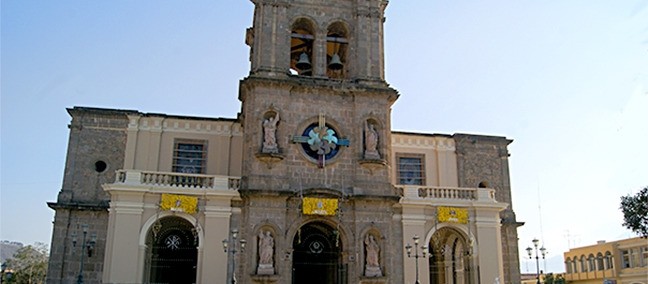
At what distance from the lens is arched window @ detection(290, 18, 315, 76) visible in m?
32.4

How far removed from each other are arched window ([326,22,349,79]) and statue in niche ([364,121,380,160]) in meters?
3.78

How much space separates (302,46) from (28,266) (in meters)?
37.9

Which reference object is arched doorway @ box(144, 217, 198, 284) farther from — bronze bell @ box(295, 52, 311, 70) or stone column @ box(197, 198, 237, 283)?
bronze bell @ box(295, 52, 311, 70)

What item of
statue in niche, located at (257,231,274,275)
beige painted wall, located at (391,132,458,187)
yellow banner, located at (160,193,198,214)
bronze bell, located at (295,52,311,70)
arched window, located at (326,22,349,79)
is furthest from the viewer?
beige painted wall, located at (391,132,458,187)

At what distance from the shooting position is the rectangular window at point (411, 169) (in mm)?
36219

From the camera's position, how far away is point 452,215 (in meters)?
30.9

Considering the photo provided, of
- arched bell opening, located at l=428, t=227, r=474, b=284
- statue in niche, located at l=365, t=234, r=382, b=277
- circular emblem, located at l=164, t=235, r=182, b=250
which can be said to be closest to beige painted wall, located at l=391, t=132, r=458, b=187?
arched bell opening, located at l=428, t=227, r=474, b=284

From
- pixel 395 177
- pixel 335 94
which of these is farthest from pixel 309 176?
pixel 395 177

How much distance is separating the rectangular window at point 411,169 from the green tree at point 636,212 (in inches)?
505

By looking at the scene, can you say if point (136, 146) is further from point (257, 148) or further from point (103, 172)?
point (257, 148)

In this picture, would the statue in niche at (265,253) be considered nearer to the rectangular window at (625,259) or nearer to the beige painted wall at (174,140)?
the beige painted wall at (174,140)

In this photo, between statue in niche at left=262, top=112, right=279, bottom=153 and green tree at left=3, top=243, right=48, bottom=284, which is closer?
statue in niche at left=262, top=112, right=279, bottom=153

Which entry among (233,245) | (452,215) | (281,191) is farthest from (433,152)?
(233,245)

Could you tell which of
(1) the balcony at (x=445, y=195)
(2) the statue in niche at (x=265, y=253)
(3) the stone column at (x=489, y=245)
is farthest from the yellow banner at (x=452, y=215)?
(2) the statue in niche at (x=265, y=253)
